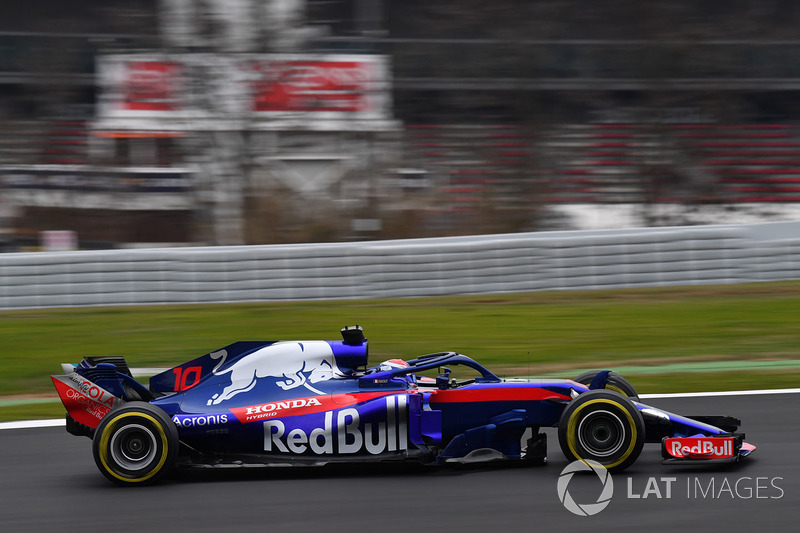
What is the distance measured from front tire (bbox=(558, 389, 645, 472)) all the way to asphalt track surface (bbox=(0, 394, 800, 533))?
4.9 inches

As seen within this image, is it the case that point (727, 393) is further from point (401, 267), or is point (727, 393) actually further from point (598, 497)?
point (401, 267)

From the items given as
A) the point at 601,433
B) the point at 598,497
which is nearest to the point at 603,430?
the point at 601,433

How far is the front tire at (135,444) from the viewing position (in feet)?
18.0

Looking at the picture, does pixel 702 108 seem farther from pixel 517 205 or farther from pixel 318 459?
pixel 318 459

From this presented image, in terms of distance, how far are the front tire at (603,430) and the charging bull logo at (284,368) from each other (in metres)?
1.40

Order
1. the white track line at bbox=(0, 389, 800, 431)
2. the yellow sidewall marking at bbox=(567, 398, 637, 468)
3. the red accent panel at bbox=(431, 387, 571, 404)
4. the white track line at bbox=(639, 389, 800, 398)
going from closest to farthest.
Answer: the yellow sidewall marking at bbox=(567, 398, 637, 468) → the red accent panel at bbox=(431, 387, 571, 404) → the white track line at bbox=(0, 389, 800, 431) → the white track line at bbox=(639, 389, 800, 398)

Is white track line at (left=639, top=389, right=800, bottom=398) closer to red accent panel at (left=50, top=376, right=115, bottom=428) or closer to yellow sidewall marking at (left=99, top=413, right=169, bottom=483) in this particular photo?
yellow sidewall marking at (left=99, top=413, right=169, bottom=483)

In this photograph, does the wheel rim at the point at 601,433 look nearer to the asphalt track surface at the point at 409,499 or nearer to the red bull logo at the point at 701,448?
the asphalt track surface at the point at 409,499

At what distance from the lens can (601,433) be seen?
5.42 metres

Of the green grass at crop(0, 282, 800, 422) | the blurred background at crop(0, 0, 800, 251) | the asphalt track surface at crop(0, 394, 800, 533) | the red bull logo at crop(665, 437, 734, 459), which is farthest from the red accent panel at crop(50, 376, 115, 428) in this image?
the blurred background at crop(0, 0, 800, 251)

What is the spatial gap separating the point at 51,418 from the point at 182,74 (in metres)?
9.12

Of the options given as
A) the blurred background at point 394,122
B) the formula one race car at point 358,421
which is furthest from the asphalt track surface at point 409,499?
the blurred background at point 394,122

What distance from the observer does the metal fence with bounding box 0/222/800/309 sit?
40.1 ft

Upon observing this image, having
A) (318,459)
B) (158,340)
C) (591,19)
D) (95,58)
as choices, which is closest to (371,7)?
(591,19)
